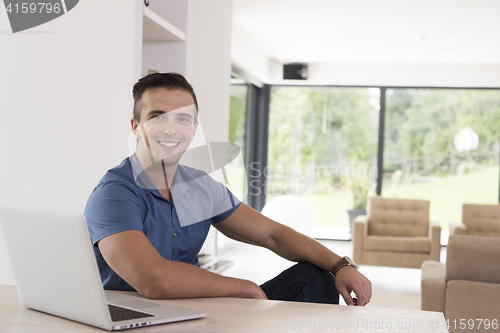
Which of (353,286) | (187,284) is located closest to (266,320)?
(187,284)

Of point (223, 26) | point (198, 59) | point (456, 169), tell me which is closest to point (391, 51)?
point (456, 169)

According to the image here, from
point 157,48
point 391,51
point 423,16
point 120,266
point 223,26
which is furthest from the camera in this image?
point 391,51

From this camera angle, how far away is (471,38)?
212 inches

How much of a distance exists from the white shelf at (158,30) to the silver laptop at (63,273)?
1.51 meters

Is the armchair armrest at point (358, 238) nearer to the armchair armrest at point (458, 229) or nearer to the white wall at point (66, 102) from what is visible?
the armchair armrest at point (458, 229)

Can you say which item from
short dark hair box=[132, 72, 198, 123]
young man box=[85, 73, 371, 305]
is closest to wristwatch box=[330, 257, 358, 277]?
young man box=[85, 73, 371, 305]

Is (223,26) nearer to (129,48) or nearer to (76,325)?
(129,48)

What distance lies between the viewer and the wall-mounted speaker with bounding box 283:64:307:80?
23.1 ft

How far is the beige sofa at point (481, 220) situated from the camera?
5176 mm

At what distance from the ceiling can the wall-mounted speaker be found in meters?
0.26

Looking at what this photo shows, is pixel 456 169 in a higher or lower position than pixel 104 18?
lower

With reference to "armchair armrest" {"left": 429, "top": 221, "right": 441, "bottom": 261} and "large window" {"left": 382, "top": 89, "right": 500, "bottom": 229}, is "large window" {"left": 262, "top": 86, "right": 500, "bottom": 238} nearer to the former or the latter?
"large window" {"left": 382, "top": 89, "right": 500, "bottom": 229}

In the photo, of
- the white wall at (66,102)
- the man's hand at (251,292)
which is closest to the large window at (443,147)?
the white wall at (66,102)

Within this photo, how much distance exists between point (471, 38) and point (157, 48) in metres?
4.01
